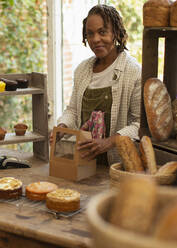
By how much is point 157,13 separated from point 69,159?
0.82 metres

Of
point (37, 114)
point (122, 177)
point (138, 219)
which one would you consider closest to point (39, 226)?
point (122, 177)

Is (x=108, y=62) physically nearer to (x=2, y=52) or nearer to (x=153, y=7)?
(x=153, y=7)

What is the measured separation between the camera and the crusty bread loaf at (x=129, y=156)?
5.04 ft

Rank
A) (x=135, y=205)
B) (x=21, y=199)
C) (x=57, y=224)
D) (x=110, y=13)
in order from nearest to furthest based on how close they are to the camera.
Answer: (x=135, y=205) → (x=57, y=224) → (x=21, y=199) → (x=110, y=13)

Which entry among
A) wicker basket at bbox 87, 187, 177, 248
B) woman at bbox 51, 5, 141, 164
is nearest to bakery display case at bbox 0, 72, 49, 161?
woman at bbox 51, 5, 141, 164

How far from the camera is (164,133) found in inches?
66.0

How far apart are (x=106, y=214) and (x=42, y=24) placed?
418 cm

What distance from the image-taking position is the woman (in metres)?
2.25

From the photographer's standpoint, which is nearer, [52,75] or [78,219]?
[78,219]

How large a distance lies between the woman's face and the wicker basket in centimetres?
154

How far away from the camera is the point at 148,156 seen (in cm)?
155

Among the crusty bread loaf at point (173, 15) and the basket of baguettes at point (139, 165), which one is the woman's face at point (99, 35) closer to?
the crusty bread loaf at point (173, 15)

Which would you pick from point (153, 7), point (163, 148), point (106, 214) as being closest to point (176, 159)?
point (163, 148)

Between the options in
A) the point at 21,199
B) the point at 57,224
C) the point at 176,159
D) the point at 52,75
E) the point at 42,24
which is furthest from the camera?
the point at 42,24
